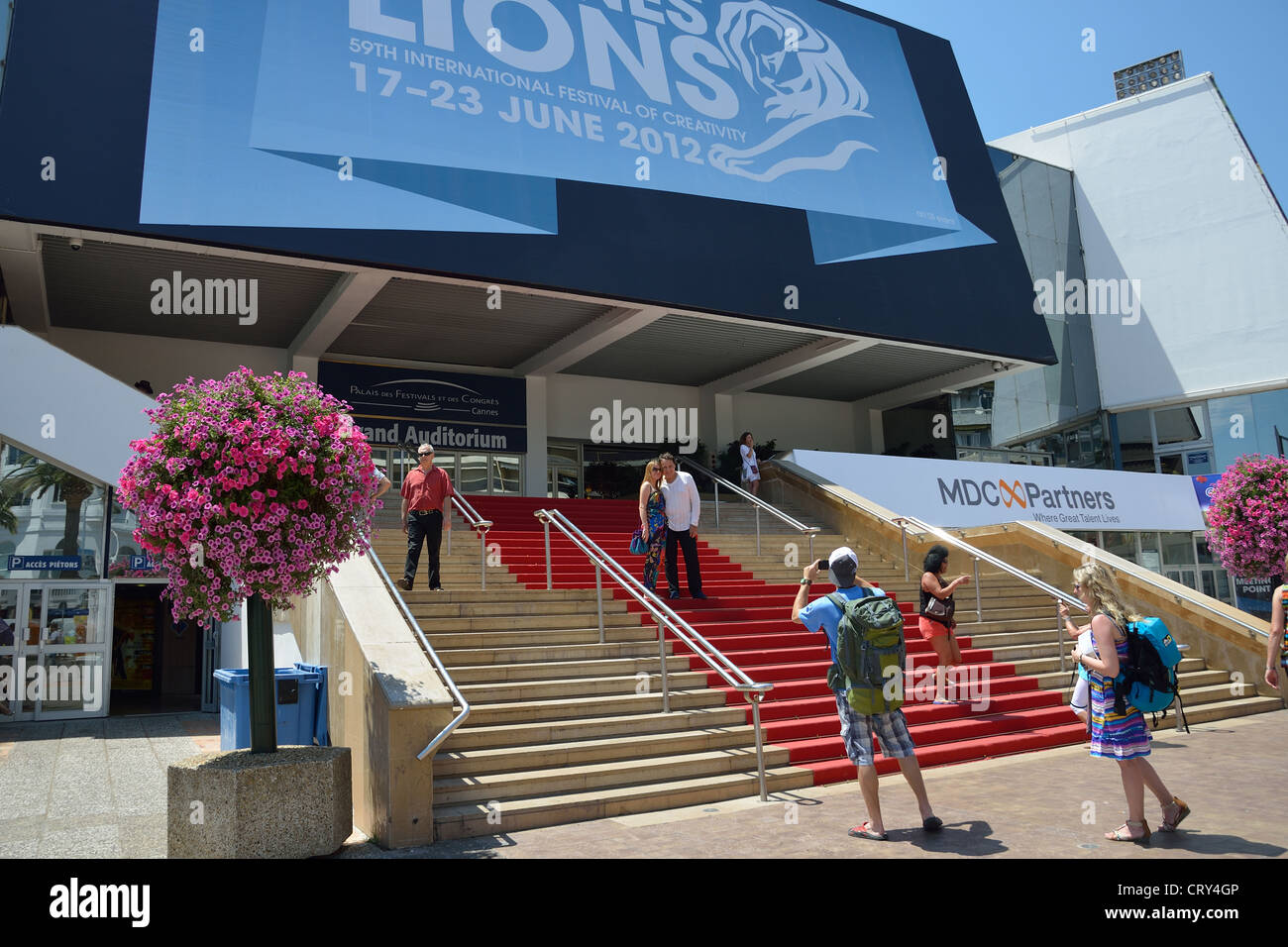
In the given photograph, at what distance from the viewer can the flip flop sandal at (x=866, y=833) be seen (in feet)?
17.5

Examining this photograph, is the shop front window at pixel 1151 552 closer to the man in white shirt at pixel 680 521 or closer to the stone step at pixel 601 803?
the man in white shirt at pixel 680 521

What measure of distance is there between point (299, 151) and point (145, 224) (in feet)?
8.24

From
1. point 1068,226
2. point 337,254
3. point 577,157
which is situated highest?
point 1068,226

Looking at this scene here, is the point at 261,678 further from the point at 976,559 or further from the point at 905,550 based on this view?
the point at 905,550

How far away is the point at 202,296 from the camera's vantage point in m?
16.0

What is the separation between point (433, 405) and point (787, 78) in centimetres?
1034

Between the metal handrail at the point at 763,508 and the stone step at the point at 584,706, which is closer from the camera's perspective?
the stone step at the point at 584,706

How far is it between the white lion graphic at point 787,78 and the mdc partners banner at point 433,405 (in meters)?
7.21

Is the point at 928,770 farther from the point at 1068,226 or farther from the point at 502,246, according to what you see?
the point at 1068,226

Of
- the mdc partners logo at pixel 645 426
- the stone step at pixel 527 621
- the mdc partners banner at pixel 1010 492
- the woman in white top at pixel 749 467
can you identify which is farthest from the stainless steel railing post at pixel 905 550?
the mdc partners logo at pixel 645 426

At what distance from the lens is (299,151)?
45.5 feet
